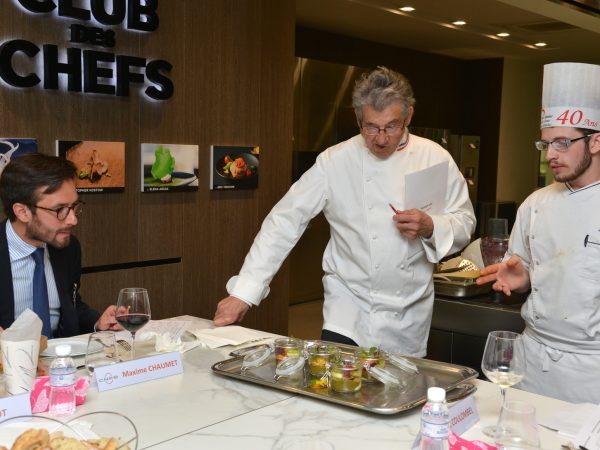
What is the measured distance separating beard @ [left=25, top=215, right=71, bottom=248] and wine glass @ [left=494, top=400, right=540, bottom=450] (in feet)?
5.29

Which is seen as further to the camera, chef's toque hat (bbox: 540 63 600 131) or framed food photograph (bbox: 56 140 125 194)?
framed food photograph (bbox: 56 140 125 194)

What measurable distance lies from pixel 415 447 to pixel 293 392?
1.50 feet

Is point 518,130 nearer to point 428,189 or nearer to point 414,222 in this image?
point 428,189

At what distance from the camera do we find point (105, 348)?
5.86 ft

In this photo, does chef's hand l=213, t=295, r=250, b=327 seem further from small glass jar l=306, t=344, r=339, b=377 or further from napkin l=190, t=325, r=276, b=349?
small glass jar l=306, t=344, r=339, b=377

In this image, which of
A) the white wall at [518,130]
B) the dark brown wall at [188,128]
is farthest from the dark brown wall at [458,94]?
the dark brown wall at [188,128]

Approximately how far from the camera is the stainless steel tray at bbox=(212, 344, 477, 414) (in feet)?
4.88

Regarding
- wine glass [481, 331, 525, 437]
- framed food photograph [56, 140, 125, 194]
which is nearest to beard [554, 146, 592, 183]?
wine glass [481, 331, 525, 437]

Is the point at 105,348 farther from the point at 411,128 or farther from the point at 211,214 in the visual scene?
the point at 411,128

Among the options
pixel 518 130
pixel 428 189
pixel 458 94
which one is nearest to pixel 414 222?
pixel 428 189

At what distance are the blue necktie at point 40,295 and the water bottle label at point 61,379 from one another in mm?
873

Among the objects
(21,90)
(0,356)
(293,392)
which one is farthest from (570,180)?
(21,90)

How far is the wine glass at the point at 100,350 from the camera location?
174cm

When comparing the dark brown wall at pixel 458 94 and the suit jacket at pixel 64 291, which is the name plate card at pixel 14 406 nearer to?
the suit jacket at pixel 64 291
